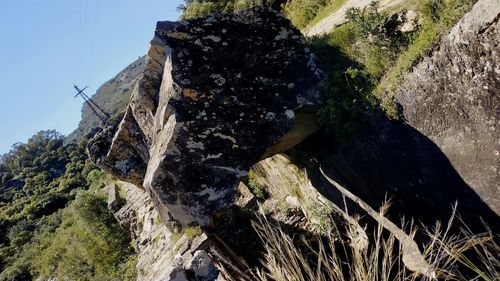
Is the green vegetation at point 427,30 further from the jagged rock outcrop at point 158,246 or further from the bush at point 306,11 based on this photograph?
the bush at point 306,11

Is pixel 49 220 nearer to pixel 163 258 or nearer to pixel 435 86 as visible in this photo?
pixel 163 258

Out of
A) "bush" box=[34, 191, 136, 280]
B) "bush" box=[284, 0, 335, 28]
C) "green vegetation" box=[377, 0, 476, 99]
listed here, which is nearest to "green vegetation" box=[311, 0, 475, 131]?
"green vegetation" box=[377, 0, 476, 99]

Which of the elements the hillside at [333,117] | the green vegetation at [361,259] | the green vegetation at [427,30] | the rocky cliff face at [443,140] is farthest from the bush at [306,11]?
the green vegetation at [361,259]

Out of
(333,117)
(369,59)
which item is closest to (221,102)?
(333,117)

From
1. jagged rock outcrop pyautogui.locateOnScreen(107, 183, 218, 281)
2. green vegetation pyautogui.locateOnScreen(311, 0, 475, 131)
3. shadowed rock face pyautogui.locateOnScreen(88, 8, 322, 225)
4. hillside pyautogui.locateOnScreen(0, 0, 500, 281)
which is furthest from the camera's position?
shadowed rock face pyautogui.locateOnScreen(88, 8, 322, 225)

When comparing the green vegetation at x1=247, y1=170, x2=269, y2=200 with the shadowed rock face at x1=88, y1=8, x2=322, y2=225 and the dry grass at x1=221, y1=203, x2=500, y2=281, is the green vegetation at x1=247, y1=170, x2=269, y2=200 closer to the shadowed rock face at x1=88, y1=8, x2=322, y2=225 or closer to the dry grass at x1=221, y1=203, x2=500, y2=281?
the shadowed rock face at x1=88, y1=8, x2=322, y2=225

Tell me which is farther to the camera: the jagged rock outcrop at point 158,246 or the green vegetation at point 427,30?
the jagged rock outcrop at point 158,246

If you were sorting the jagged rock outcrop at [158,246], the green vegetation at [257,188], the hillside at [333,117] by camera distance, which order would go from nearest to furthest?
the hillside at [333,117], the jagged rock outcrop at [158,246], the green vegetation at [257,188]

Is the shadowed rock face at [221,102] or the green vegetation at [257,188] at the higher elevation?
the shadowed rock face at [221,102]
